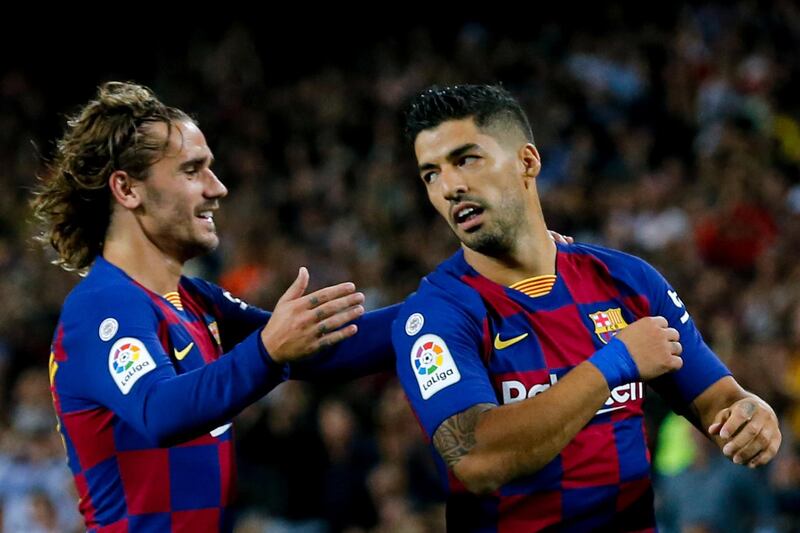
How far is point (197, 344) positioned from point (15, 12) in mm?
15105

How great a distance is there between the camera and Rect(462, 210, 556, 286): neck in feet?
13.9

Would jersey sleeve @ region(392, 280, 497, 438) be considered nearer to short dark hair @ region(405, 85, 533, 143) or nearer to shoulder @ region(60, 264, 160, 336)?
short dark hair @ region(405, 85, 533, 143)

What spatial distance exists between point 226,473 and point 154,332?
22.4 inches

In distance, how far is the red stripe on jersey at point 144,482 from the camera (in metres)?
4.16

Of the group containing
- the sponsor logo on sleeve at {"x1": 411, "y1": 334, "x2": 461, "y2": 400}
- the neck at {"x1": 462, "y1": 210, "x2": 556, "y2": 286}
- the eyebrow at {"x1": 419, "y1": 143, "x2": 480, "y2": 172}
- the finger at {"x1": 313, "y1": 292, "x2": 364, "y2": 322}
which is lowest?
the sponsor logo on sleeve at {"x1": 411, "y1": 334, "x2": 461, "y2": 400}

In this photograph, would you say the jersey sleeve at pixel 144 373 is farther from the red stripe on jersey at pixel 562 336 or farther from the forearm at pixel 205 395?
the red stripe on jersey at pixel 562 336

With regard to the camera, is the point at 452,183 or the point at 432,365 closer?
the point at 432,365

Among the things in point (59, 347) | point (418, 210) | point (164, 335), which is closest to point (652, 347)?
point (164, 335)

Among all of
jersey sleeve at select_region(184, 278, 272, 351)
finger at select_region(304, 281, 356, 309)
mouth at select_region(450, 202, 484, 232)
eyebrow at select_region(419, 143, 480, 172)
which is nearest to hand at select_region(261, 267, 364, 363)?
finger at select_region(304, 281, 356, 309)

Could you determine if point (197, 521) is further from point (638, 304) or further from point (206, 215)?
point (638, 304)

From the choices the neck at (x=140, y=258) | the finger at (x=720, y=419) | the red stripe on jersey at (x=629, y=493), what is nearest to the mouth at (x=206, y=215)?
the neck at (x=140, y=258)

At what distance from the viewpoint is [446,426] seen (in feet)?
12.5

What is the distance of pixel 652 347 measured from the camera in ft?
12.2

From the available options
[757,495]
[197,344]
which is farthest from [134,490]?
[757,495]
